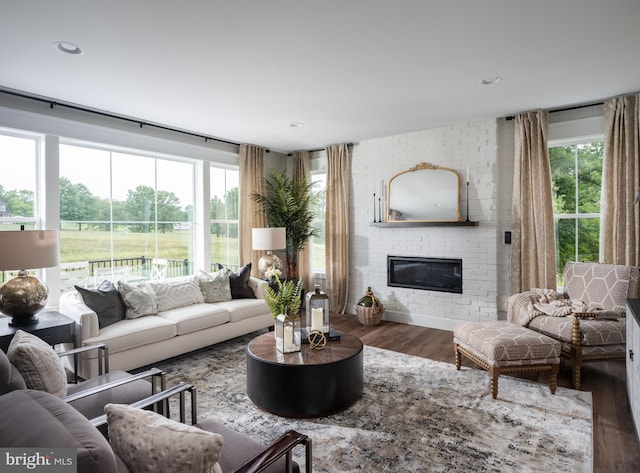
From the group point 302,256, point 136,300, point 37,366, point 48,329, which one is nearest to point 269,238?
point 302,256

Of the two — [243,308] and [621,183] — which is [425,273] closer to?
[621,183]

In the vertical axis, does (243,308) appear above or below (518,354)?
above

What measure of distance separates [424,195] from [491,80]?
187 centimetres

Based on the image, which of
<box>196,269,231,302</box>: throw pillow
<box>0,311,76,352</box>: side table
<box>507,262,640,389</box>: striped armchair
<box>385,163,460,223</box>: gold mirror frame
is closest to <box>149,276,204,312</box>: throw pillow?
<box>196,269,231,302</box>: throw pillow

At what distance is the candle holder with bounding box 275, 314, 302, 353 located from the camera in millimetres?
2727

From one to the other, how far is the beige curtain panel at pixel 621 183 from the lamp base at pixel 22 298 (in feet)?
16.4

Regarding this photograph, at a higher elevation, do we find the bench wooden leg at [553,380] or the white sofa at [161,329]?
the white sofa at [161,329]

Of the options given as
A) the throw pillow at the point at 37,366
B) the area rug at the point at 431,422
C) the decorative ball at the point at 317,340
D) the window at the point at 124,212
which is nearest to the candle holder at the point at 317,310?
the decorative ball at the point at 317,340

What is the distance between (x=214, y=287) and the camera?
431 centimetres

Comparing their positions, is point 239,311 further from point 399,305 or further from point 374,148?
point 374,148

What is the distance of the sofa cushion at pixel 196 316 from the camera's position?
360 centimetres

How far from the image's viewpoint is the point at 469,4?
2.12 meters

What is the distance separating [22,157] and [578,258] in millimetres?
5713

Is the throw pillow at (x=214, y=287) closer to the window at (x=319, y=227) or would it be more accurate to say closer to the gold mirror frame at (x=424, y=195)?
the window at (x=319, y=227)
